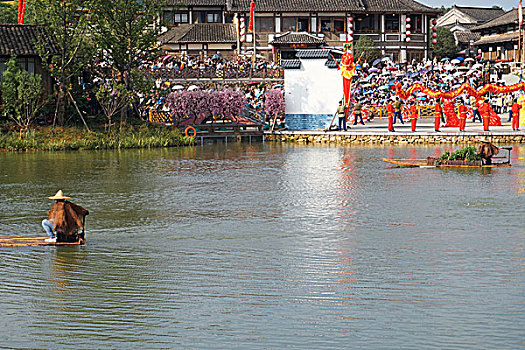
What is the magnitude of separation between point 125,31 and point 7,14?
30.9 metres

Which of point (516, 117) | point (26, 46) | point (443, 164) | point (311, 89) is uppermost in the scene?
point (26, 46)

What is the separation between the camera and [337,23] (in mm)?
69250

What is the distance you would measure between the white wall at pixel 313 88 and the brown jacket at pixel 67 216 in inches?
1197

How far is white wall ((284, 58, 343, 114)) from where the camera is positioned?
1778 inches

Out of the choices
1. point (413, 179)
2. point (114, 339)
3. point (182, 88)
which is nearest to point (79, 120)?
point (182, 88)

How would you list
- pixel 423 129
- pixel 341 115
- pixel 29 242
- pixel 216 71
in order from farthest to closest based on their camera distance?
1. pixel 216 71
2. pixel 423 129
3. pixel 341 115
4. pixel 29 242

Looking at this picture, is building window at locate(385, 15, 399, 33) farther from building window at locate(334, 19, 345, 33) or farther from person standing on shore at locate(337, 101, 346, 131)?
person standing on shore at locate(337, 101, 346, 131)

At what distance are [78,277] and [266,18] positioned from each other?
56444mm

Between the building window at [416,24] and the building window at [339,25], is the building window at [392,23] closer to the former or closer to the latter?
the building window at [416,24]

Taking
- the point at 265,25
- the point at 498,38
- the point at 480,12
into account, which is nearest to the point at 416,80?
the point at 265,25

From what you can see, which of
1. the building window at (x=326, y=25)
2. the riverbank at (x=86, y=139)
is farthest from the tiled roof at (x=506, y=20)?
the riverbank at (x=86, y=139)

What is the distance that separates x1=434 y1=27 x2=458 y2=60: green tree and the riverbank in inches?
1631

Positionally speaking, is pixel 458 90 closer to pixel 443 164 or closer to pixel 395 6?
pixel 443 164

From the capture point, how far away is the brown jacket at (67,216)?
51.3 feet
